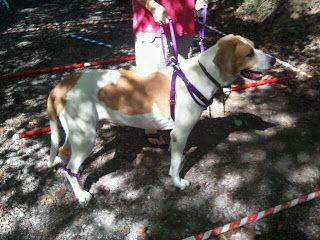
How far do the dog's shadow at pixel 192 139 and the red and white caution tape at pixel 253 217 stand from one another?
1023 mm

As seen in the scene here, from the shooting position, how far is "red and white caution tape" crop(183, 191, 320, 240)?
135 inches

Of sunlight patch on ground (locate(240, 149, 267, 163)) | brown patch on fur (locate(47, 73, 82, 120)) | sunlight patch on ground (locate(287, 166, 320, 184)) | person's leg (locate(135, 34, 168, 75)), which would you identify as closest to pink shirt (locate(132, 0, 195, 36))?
person's leg (locate(135, 34, 168, 75))

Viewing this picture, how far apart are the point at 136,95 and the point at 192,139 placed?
5.29 ft

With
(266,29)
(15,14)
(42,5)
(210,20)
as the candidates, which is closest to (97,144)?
(266,29)

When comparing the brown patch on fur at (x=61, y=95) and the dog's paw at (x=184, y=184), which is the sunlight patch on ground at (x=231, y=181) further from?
the brown patch on fur at (x=61, y=95)

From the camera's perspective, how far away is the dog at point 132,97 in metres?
3.48

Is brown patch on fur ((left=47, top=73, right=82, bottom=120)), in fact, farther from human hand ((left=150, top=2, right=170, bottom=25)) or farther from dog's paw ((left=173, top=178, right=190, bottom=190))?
dog's paw ((left=173, top=178, right=190, bottom=190))

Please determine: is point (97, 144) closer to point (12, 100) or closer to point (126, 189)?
point (126, 189)

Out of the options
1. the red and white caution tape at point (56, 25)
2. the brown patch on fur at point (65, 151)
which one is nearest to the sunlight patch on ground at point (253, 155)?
the brown patch on fur at point (65, 151)

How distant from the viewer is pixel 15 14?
47.5 ft

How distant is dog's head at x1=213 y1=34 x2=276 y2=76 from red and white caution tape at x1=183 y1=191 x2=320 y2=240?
56.8 inches

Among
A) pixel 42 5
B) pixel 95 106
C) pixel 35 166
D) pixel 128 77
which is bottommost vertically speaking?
pixel 42 5

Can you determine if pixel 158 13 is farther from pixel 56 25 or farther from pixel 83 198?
pixel 56 25

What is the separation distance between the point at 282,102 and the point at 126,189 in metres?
3.04
